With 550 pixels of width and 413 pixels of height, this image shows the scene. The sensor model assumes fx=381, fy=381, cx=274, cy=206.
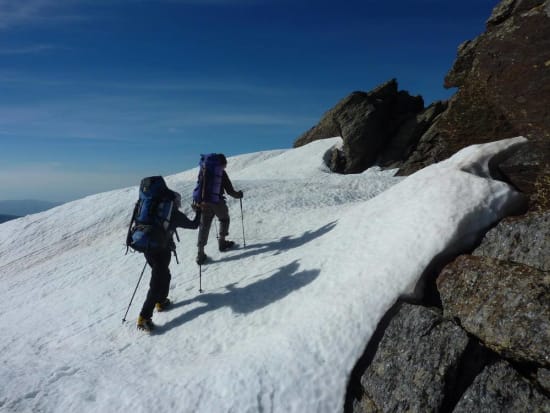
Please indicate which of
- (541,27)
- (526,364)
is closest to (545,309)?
(526,364)

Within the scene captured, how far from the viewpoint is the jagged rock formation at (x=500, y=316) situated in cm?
582

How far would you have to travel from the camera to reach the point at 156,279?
10.1 meters

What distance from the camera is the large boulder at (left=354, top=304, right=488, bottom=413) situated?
6199 millimetres

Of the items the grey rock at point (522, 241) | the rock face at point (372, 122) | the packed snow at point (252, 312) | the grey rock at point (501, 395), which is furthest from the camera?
the rock face at point (372, 122)

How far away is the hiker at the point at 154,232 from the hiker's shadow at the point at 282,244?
3591 millimetres

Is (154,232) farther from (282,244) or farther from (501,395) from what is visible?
(501,395)

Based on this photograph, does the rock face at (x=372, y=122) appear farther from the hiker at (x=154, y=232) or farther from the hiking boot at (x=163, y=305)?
the hiker at (x=154, y=232)

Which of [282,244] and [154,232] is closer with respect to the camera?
[154,232]

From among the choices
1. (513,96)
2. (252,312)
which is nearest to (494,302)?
(252,312)

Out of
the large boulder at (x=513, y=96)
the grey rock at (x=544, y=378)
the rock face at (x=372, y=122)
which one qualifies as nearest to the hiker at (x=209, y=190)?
the large boulder at (x=513, y=96)

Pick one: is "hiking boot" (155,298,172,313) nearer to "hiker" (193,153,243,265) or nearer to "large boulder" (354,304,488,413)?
"hiker" (193,153,243,265)

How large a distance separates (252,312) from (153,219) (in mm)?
3501

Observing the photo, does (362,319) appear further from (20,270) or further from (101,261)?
(20,270)

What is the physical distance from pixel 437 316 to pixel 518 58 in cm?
686
